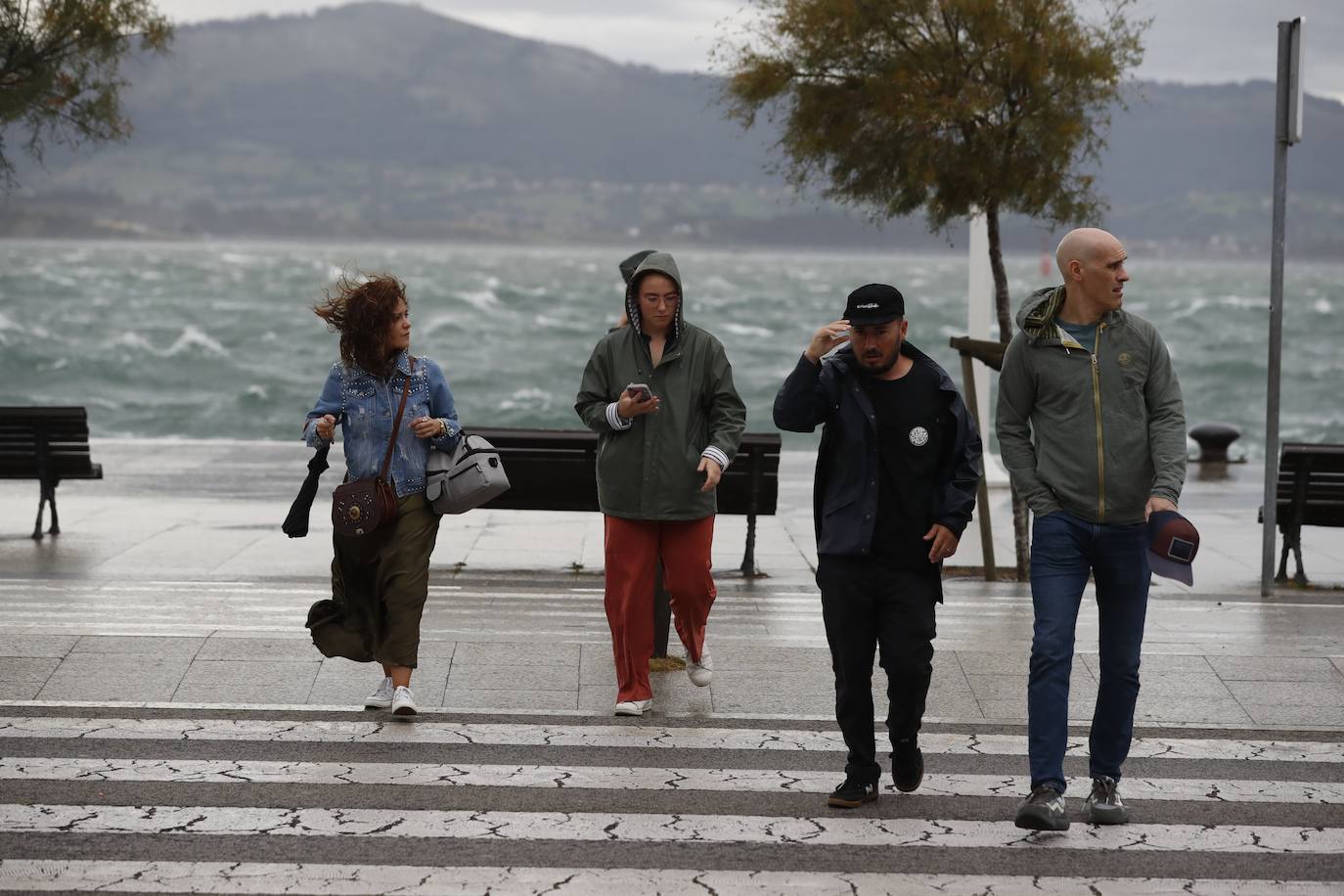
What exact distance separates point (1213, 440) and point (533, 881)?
53.3 ft

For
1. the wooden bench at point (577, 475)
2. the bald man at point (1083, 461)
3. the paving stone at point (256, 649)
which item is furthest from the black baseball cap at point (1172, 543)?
the wooden bench at point (577, 475)

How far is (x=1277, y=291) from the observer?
396 inches

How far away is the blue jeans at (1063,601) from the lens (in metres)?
5.54

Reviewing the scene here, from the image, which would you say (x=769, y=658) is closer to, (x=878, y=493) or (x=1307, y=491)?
(x=878, y=493)

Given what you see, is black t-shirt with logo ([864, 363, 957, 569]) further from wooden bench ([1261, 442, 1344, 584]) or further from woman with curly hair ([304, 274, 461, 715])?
wooden bench ([1261, 442, 1344, 584])

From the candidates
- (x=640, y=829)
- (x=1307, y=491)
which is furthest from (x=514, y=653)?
(x=1307, y=491)

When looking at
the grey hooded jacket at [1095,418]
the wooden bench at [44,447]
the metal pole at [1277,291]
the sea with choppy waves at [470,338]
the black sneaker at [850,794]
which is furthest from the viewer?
the sea with choppy waves at [470,338]

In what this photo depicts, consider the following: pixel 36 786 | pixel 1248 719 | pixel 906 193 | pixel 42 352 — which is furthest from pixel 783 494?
pixel 42 352

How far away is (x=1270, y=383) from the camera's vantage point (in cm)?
1030

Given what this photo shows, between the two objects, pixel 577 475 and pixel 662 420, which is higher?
pixel 662 420

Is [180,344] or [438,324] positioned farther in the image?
[438,324]

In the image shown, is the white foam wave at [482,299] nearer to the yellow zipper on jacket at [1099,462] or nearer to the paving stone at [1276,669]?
the paving stone at [1276,669]

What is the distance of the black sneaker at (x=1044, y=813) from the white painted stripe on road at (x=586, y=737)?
101 cm

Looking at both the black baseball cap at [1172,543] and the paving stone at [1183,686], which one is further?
the paving stone at [1183,686]
